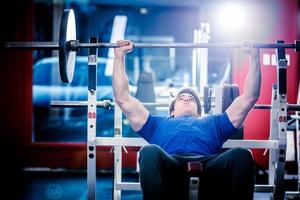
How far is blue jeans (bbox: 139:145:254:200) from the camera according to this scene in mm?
2504

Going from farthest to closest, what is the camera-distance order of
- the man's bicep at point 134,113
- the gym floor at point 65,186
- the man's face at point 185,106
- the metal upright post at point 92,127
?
1. the gym floor at point 65,186
2. the man's face at point 185,106
3. the man's bicep at point 134,113
4. the metal upright post at point 92,127

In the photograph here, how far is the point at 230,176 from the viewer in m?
2.59

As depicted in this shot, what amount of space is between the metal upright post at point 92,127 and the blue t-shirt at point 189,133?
13.1 inches

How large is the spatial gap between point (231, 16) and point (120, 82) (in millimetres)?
2992

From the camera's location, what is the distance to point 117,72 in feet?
10.2

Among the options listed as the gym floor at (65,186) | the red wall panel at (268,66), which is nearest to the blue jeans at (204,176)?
the gym floor at (65,186)

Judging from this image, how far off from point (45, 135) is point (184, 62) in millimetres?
2608

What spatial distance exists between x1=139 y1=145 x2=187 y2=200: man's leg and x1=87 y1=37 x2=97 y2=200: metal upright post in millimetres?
538

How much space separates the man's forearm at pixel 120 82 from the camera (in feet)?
10.1

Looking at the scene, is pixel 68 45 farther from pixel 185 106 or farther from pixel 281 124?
pixel 281 124

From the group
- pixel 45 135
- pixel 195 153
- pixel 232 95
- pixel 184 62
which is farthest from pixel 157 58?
pixel 195 153

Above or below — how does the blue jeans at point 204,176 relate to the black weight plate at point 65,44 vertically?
below

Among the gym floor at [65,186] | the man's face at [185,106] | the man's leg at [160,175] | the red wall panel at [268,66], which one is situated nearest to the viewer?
the man's leg at [160,175]

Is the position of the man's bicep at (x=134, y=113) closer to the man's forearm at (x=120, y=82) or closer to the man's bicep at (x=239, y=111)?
the man's forearm at (x=120, y=82)
